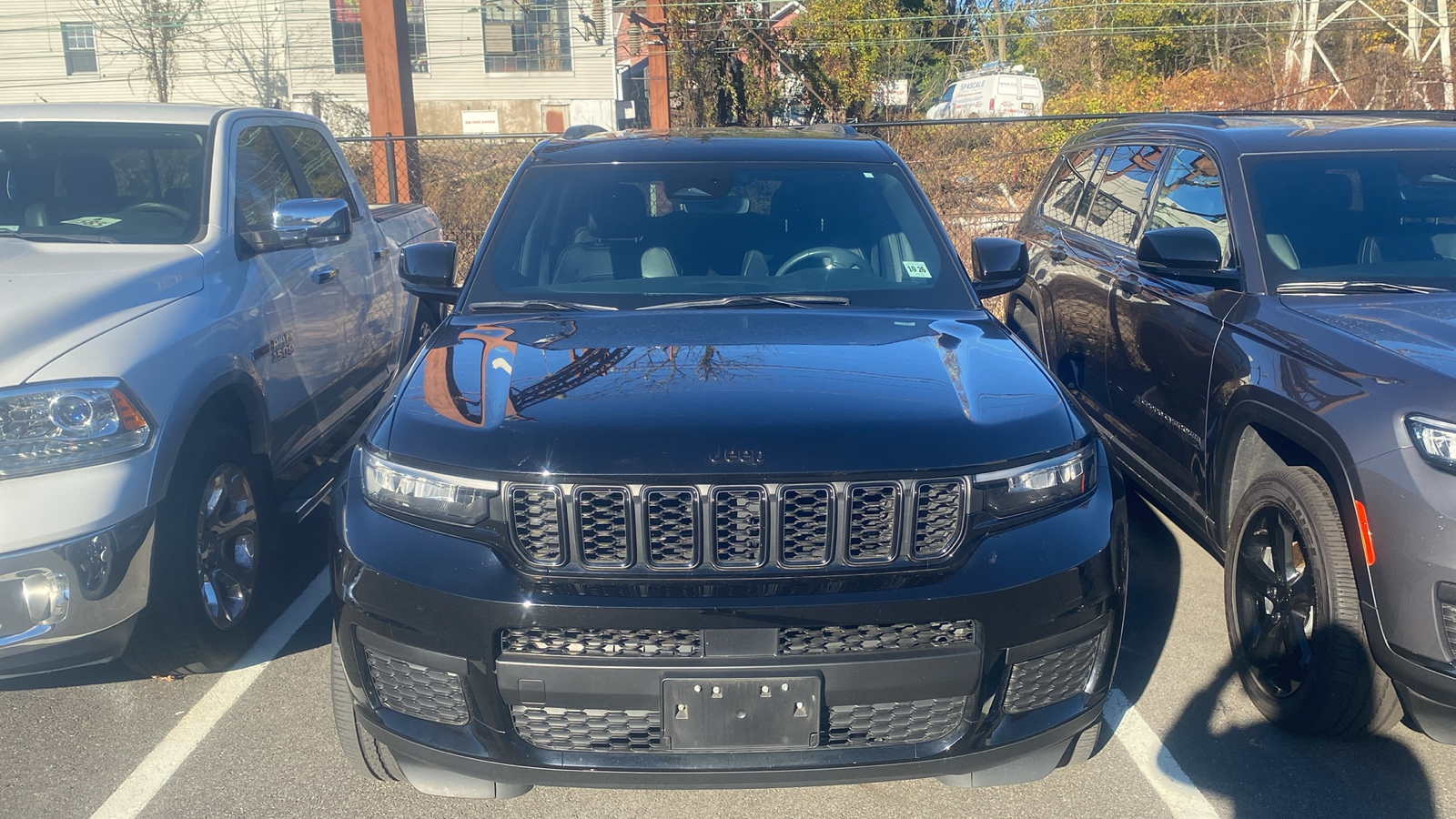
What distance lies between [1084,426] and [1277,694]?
1274 mm

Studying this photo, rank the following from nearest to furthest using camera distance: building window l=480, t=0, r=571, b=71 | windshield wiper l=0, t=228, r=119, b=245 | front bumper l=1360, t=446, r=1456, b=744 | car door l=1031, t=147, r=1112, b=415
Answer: front bumper l=1360, t=446, r=1456, b=744
windshield wiper l=0, t=228, r=119, b=245
car door l=1031, t=147, r=1112, b=415
building window l=480, t=0, r=571, b=71

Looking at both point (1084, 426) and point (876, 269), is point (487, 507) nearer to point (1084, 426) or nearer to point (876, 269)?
point (1084, 426)

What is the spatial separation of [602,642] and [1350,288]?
2925 millimetres

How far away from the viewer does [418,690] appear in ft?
8.48

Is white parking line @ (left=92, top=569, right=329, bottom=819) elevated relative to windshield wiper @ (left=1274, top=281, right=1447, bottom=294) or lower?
lower

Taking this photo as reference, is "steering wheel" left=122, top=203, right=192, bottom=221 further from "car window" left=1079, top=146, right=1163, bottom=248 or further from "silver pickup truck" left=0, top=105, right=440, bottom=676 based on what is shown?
"car window" left=1079, top=146, right=1163, bottom=248

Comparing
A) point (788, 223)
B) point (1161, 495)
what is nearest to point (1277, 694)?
point (1161, 495)

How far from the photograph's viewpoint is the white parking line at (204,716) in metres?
3.16

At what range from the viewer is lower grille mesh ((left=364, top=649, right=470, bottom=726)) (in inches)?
100.0

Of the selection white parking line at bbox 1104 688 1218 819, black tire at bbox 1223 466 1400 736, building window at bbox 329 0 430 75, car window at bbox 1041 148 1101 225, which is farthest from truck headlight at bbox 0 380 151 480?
building window at bbox 329 0 430 75

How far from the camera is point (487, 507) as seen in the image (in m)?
2.57

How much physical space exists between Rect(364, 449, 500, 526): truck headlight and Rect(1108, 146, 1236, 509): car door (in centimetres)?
268

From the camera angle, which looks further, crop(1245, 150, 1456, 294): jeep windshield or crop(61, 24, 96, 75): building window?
crop(61, 24, 96, 75): building window

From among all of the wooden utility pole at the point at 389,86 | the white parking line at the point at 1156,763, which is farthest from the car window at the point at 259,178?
the wooden utility pole at the point at 389,86
